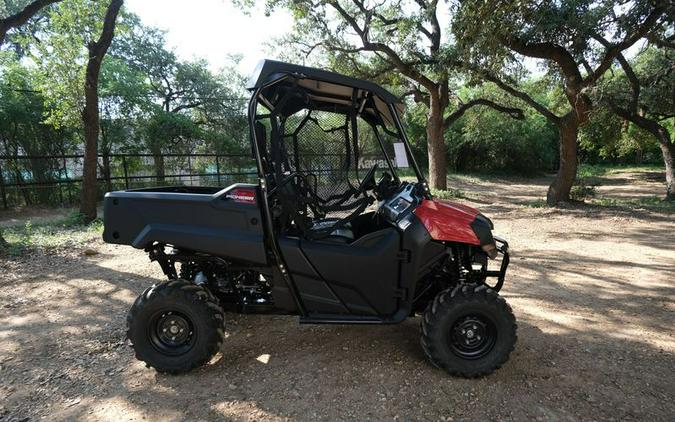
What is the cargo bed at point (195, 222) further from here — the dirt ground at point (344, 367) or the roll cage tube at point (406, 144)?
the roll cage tube at point (406, 144)

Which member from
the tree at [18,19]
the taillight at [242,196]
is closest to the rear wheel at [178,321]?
the taillight at [242,196]

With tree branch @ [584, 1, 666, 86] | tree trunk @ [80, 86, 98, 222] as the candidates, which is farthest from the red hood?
tree trunk @ [80, 86, 98, 222]

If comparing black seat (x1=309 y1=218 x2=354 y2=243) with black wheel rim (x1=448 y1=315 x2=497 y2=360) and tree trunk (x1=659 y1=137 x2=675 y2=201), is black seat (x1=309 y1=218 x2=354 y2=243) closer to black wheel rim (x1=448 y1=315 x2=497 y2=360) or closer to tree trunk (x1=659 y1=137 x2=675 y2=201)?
black wheel rim (x1=448 y1=315 x2=497 y2=360)

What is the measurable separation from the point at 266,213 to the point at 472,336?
1.69m

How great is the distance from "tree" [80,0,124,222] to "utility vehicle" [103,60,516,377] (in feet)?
26.8

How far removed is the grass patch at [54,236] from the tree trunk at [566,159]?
12059mm

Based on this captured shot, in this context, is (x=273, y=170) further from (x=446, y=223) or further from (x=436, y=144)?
(x=436, y=144)

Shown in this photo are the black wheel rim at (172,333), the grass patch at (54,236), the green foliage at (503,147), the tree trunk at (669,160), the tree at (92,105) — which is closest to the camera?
the black wheel rim at (172,333)

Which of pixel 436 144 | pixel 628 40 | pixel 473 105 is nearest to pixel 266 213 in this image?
pixel 628 40

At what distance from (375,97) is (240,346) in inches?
89.6

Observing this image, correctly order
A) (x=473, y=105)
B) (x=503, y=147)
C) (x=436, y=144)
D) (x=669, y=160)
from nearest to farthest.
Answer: (x=669, y=160), (x=436, y=144), (x=473, y=105), (x=503, y=147)

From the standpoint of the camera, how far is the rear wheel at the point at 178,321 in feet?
9.93

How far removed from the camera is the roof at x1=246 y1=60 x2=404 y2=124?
2.85m

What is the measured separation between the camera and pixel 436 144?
1638 centimetres
